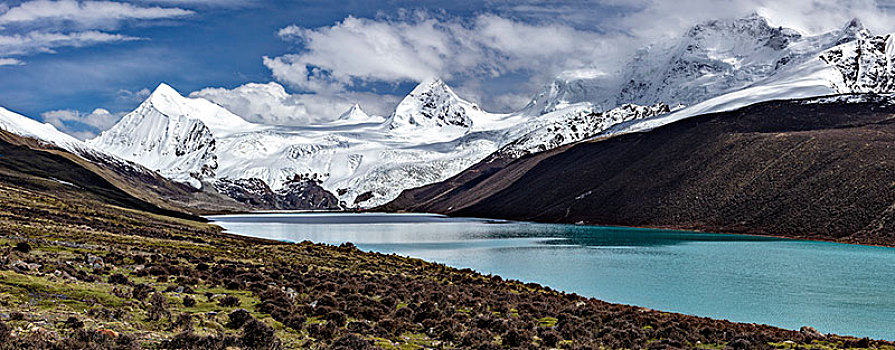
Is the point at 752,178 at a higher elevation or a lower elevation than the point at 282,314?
higher

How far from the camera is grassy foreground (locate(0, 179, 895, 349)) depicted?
17.9 meters

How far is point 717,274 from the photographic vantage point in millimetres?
54719

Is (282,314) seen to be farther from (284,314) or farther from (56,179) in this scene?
(56,179)

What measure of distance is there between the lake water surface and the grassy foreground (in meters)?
7.32

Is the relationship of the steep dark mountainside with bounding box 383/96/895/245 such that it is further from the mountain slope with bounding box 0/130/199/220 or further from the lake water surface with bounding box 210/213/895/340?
the mountain slope with bounding box 0/130/199/220

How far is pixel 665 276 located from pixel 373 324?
119 feet

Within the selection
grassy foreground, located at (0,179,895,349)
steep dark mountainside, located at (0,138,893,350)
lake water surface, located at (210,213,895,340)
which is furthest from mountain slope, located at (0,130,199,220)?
steep dark mountainside, located at (0,138,893,350)

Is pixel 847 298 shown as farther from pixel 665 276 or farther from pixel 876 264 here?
pixel 876 264

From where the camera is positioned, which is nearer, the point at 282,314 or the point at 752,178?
the point at 282,314

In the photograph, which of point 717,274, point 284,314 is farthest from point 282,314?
point 717,274

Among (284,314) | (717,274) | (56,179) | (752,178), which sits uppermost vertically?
(752,178)

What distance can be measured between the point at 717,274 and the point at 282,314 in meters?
42.1

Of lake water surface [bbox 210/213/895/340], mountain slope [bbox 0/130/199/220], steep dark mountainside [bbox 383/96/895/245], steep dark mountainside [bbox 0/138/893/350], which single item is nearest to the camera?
steep dark mountainside [bbox 0/138/893/350]

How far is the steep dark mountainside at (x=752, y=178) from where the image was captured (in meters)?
106
